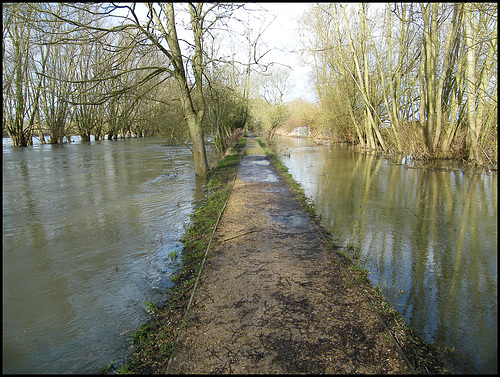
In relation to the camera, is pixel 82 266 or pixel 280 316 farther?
pixel 82 266

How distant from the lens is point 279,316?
357cm

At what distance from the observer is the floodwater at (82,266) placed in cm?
348

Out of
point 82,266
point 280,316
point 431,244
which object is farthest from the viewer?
point 431,244

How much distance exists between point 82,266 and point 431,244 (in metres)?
6.13

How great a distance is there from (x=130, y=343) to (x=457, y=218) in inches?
299

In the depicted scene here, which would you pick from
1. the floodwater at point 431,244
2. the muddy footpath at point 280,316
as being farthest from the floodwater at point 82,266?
the floodwater at point 431,244

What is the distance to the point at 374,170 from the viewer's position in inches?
614

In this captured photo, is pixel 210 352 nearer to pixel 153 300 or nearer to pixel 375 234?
pixel 153 300

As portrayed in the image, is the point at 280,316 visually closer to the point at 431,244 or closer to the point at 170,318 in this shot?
the point at 170,318

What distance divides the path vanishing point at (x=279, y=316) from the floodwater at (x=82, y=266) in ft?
2.65

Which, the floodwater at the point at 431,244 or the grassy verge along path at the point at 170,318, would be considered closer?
the grassy verge along path at the point at 170,318

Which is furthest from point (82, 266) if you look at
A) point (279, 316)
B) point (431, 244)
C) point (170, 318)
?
point (431, 244)

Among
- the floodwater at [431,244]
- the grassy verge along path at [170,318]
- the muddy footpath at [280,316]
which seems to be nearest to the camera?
the muddy footpath at [280,316]

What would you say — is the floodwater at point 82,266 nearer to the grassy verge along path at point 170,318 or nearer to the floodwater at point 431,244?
the grassy verge along path at point 170,318
